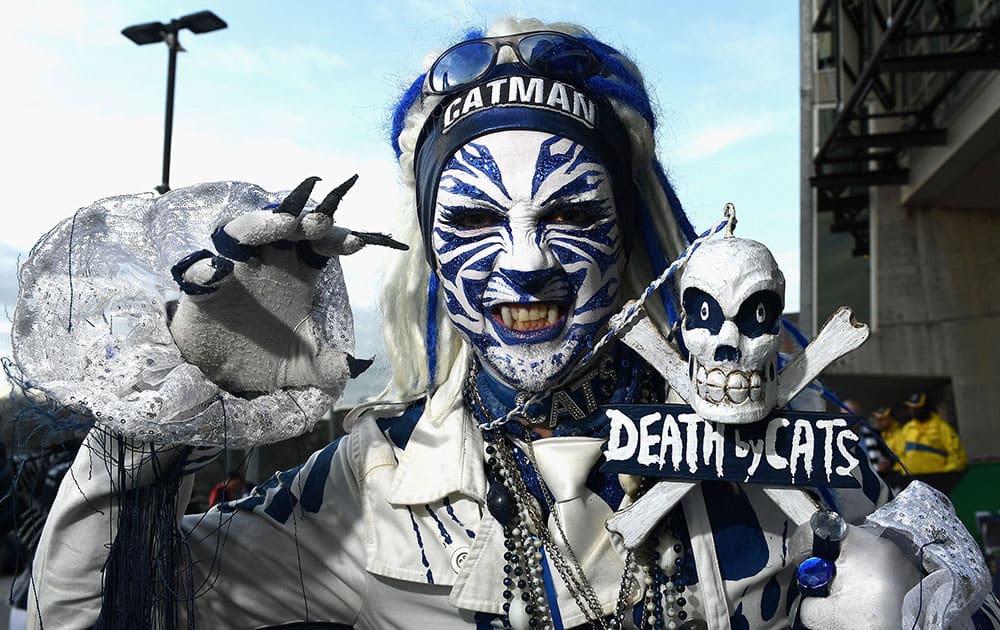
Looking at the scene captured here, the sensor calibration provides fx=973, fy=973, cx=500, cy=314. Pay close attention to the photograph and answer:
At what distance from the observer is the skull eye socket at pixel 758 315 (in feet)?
5.35

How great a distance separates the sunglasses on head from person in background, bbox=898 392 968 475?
211 inches

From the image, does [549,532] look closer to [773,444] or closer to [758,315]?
[773,444]

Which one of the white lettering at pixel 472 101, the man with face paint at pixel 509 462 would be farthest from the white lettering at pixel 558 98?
the white lettering at pixel 472 101

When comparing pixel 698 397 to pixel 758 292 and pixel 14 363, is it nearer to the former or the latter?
pixel 758 292

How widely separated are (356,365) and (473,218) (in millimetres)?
410

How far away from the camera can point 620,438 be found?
1.77m

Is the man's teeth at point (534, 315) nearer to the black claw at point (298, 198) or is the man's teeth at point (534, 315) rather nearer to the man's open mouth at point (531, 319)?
the man's open mouth at point (531, 319)

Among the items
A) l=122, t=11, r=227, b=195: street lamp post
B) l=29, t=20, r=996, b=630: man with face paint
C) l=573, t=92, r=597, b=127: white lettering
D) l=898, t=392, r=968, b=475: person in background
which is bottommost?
l=898, t=392, r=968, b=475: person in background

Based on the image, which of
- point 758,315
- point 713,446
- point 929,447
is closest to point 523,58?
point 758,315

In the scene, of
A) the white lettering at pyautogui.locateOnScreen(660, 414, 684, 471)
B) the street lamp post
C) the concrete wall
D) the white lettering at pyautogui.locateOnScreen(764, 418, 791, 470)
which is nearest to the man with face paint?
the white lettering at pyautogui.locateOnScreen(660, 414, 684, 471)

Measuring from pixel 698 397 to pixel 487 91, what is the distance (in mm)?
803

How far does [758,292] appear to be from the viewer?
1.63m

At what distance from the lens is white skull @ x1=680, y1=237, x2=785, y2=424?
1.62m

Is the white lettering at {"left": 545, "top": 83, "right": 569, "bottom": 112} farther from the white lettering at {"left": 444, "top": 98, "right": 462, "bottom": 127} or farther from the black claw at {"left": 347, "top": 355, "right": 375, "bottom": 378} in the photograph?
the black claw at {"left": 347, "top": 355, "right": 375, "bottom": 378}
